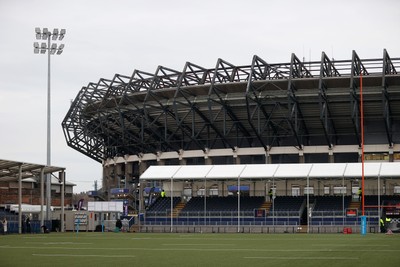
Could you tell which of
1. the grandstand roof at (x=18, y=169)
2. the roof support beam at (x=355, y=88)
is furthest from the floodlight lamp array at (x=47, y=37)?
the roof support beam at (x=355, y=88)

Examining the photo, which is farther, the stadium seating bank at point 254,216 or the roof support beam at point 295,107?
the roof support beam at point 295,107

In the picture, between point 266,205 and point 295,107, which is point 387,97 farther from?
point 266,205

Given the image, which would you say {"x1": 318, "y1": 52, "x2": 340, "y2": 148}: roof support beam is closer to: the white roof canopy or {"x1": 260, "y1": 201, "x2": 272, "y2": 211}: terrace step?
{"x1": 260, "y1": 201, "x2": 272, "y2": 211}: terrace step

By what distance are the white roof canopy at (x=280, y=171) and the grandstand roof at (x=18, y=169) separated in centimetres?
1085

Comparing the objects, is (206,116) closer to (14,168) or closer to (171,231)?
(171,231)

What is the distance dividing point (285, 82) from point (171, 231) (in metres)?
22.2

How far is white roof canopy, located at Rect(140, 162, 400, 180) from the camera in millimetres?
64562

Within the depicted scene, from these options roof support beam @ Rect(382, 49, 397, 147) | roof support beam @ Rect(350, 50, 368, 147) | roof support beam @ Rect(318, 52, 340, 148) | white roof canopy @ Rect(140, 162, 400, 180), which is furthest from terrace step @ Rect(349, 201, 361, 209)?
roof support beam @ Rect(382, 49, 397, 147)

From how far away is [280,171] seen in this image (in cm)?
6800

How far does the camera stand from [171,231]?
67.6m

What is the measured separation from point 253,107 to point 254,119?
1678 millimetres

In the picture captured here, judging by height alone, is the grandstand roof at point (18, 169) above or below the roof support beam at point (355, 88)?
below

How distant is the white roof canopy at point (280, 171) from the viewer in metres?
64.6

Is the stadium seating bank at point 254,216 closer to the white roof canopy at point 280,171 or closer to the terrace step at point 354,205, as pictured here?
the terrace step at point 354,205
